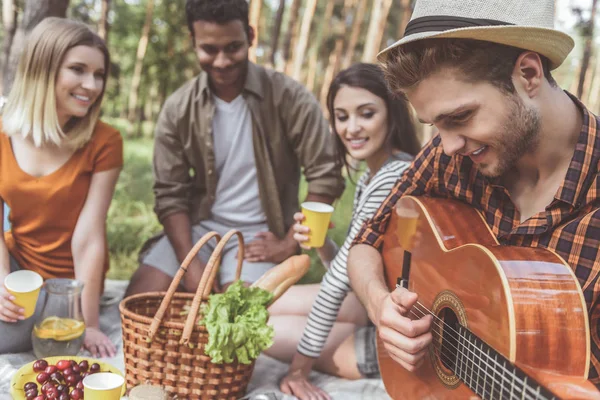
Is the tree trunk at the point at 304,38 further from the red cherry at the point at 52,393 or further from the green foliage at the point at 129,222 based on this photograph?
the red cherry at the point at 52,393

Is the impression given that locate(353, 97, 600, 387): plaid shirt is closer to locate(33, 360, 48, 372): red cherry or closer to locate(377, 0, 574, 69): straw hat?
locate(377, 0, 574, 69): straw hat

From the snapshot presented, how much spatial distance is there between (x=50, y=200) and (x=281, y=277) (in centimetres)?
156

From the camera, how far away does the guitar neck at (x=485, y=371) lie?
1411mm

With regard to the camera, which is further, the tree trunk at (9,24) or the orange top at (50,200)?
the tree trunk at (9,24)

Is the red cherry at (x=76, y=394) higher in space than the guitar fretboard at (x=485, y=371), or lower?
lower

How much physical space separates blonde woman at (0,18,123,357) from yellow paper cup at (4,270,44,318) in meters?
0.38

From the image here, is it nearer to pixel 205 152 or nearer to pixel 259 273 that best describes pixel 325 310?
pixel 259 273

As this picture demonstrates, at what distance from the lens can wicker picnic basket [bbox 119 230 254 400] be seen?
260 centimetres

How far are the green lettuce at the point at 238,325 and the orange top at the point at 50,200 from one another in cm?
136

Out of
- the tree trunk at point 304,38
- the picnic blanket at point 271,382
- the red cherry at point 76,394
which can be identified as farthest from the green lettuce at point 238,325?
the tree trunk at point 304,38

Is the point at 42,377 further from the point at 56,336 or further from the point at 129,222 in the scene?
the point at 129,222

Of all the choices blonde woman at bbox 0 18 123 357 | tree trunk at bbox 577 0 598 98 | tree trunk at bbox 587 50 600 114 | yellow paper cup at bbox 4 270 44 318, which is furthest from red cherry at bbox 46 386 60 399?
tree trunk at bbox 587 50 600 114

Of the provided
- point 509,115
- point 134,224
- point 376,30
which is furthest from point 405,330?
point 376,30

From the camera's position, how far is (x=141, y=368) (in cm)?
267
